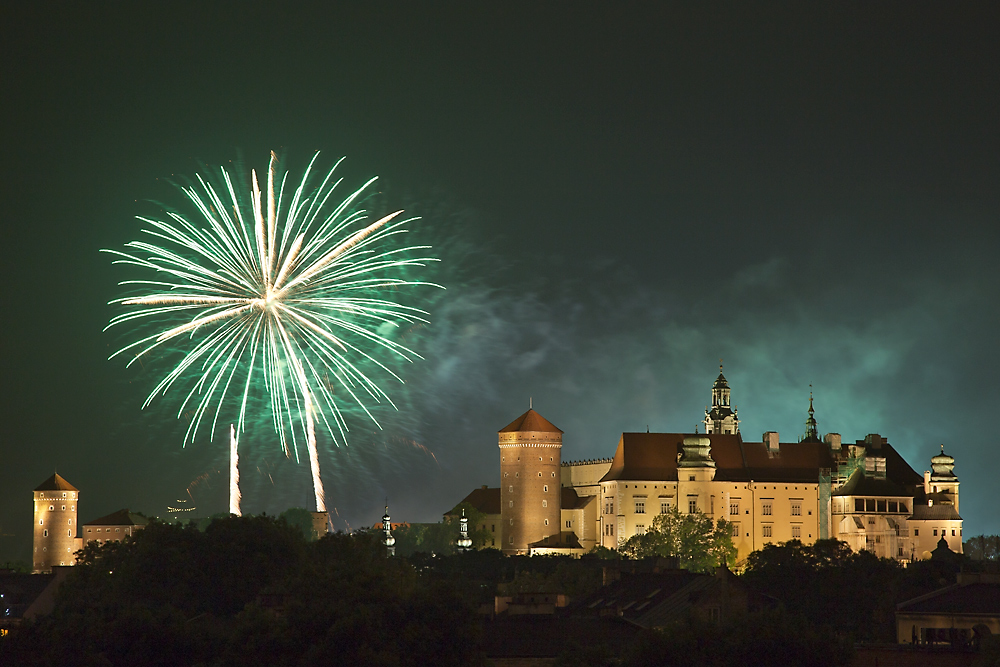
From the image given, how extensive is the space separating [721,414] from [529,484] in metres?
28.8

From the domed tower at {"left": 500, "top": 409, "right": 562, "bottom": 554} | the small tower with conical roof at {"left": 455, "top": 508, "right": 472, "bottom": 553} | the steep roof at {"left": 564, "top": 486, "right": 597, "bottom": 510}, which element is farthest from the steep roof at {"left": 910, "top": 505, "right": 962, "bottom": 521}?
the small tower with conical roof at {"left": 455, "top": 508, "right": 472, "bottom": 553}

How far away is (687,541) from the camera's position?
114875 mm

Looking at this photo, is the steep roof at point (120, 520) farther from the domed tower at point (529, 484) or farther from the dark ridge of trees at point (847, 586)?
the dark ridge of trees at point (847, 586)

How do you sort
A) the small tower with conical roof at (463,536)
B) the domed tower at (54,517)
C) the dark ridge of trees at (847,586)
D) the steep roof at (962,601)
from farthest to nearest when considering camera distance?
the domed tower at (54,517) → the small tower with conical roof at (463,536) → the dark ridge of trees at (847,586) → the steep roof at (962,601)

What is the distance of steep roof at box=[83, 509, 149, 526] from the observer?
13712 centimetres

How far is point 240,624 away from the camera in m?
45.1

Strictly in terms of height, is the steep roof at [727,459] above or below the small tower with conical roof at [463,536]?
above

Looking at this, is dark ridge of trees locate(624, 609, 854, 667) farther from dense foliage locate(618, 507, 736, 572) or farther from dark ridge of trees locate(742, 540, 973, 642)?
dense foliage locate(618, 507, 736, 572)

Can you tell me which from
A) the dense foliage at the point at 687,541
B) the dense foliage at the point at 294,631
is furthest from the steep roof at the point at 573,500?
the dense foliage at the point at 294,631

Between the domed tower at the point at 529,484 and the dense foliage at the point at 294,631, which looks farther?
the domed tower at the point at 529,484

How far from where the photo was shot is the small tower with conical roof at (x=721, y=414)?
148250 mm

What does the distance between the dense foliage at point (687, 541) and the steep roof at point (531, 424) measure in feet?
40.5

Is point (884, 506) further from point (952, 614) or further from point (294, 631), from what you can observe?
point (294, 631)

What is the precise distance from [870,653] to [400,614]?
509 inches
